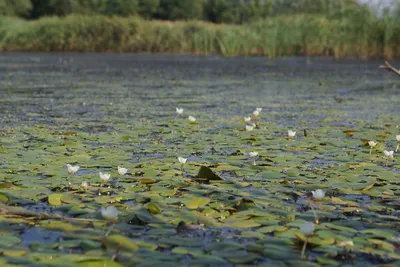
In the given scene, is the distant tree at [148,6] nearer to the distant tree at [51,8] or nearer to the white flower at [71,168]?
the distant tree at [51,8]

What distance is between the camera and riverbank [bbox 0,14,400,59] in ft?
50.0

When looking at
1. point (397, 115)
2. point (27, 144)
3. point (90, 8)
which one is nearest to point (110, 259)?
point (27, 144)

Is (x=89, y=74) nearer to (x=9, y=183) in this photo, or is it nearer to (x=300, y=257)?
(x=9, y=183)

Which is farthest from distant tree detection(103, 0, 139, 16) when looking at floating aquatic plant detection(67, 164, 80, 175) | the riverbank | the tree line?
floating aquatic plant detection(67, 164, 80, 175)

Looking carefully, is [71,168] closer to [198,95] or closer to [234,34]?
[198,95]

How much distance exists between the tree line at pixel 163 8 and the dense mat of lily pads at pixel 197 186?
29829 millimetres

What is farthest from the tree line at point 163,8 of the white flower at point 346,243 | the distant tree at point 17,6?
the white flower at point 346,243

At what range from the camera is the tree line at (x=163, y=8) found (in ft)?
137

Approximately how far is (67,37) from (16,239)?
76.2ft

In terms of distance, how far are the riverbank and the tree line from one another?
12.5 m

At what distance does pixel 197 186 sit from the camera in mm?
2852

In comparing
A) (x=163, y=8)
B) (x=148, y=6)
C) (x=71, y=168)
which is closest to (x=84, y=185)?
(x=71, y=168)

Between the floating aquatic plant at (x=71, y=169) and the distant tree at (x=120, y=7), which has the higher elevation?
the distant tree at (x=120, y=7)

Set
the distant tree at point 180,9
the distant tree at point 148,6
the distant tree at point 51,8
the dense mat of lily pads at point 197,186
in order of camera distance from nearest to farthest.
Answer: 1. the dense mat of lily pads at point 197,186
2. the distant tree at point 51,8
3. the distant tree at point 148,6
4. the distant tree at point 180,9
